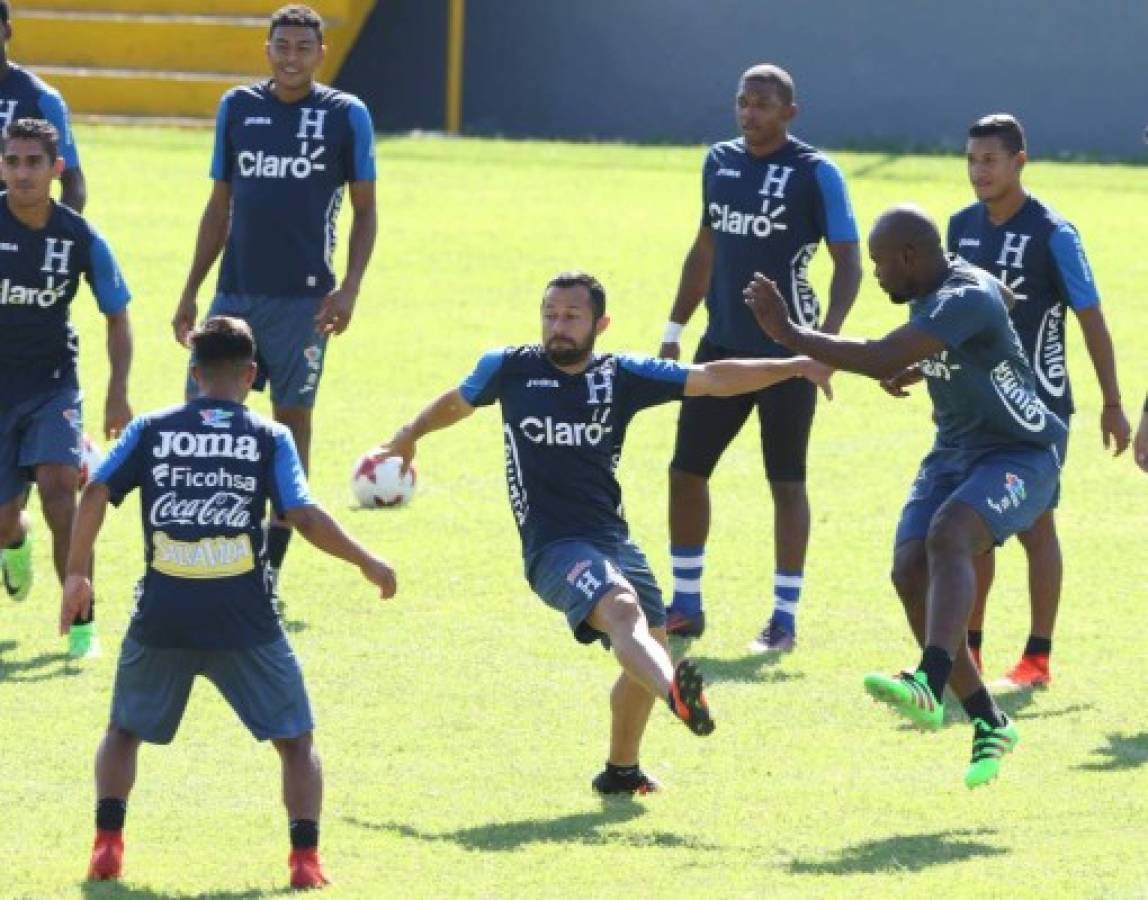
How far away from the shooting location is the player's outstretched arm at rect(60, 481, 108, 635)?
785 cm

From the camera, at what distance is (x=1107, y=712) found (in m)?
10.3

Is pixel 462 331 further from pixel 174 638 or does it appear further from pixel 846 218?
pixel 174 638

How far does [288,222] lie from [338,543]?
4.62m

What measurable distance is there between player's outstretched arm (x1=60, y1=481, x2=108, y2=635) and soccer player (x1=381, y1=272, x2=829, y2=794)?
59.4 inches

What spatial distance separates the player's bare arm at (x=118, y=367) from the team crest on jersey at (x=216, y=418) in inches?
120

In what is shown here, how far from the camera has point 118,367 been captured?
11016mm

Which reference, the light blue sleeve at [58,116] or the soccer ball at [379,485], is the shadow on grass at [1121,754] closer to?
the soccer ball at [379,485]

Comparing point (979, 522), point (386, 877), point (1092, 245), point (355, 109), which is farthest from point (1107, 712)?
point (1092, 245)

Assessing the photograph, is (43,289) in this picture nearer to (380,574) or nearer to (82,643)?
(82,643)

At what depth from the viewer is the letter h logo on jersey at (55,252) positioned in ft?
36.1

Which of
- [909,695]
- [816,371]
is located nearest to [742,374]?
[816,371]

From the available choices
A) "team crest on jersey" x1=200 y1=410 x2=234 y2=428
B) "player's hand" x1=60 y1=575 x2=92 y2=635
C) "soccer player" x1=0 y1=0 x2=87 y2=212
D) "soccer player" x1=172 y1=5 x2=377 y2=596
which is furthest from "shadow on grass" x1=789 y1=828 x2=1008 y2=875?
"soccer player" x1=0 y1=0 x2=87 y2=212

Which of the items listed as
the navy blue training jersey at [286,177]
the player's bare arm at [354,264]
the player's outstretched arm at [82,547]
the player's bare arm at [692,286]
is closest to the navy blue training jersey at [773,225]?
the player's bare arm at [692,286]

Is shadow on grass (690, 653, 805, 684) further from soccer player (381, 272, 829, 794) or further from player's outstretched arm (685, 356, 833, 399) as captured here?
player's outstretched arm (685, 356, 833, 399)
